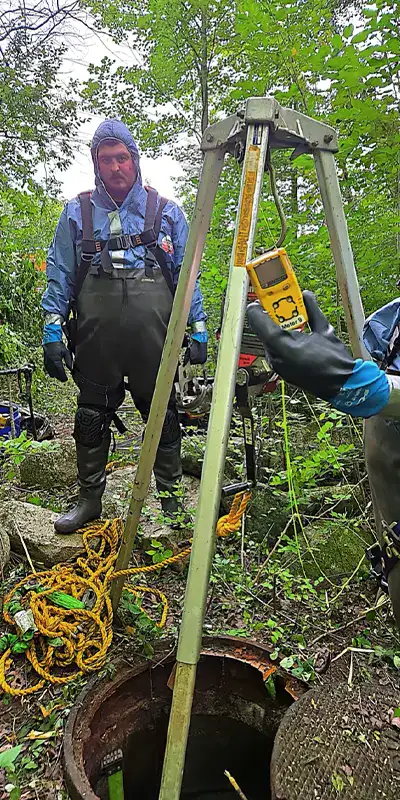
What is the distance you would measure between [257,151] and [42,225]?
7.92 meters

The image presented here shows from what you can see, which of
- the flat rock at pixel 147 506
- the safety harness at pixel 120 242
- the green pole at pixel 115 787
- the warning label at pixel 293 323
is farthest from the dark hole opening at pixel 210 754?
the safety harness at pixel 120 242

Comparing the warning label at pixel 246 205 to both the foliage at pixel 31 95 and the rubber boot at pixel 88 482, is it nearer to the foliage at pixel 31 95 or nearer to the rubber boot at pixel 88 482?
the rubber boot at pixel 88 482

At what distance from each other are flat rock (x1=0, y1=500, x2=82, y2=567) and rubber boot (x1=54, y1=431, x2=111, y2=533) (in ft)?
0.24

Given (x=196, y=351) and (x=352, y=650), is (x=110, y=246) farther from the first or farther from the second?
(x=352, y=650)

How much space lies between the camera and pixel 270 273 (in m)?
1.00

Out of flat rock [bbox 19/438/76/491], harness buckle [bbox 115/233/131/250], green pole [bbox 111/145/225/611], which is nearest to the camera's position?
green pole [bbox 111/145/225/611]

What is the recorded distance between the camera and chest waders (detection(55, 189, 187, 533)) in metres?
2.27

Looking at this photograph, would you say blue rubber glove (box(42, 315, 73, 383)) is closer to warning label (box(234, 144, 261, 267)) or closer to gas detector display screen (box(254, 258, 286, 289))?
warning label (box(234, 144, 261, 267))

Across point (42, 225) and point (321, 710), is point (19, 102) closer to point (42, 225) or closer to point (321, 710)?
point (42, 225)

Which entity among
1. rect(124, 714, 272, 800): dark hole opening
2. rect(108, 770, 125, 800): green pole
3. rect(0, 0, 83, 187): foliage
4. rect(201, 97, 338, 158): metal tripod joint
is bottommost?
rect(124, 714, 272, 800): dark hole opening

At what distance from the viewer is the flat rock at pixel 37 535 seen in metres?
2.38

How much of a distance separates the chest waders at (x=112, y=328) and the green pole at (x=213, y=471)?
1071 mm

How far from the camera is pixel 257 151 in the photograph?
4.25 ft

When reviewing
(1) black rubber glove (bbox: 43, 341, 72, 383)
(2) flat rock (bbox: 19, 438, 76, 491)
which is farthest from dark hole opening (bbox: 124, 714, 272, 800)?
(2) flat rock (bbox: 19, 438, 76, 491)
